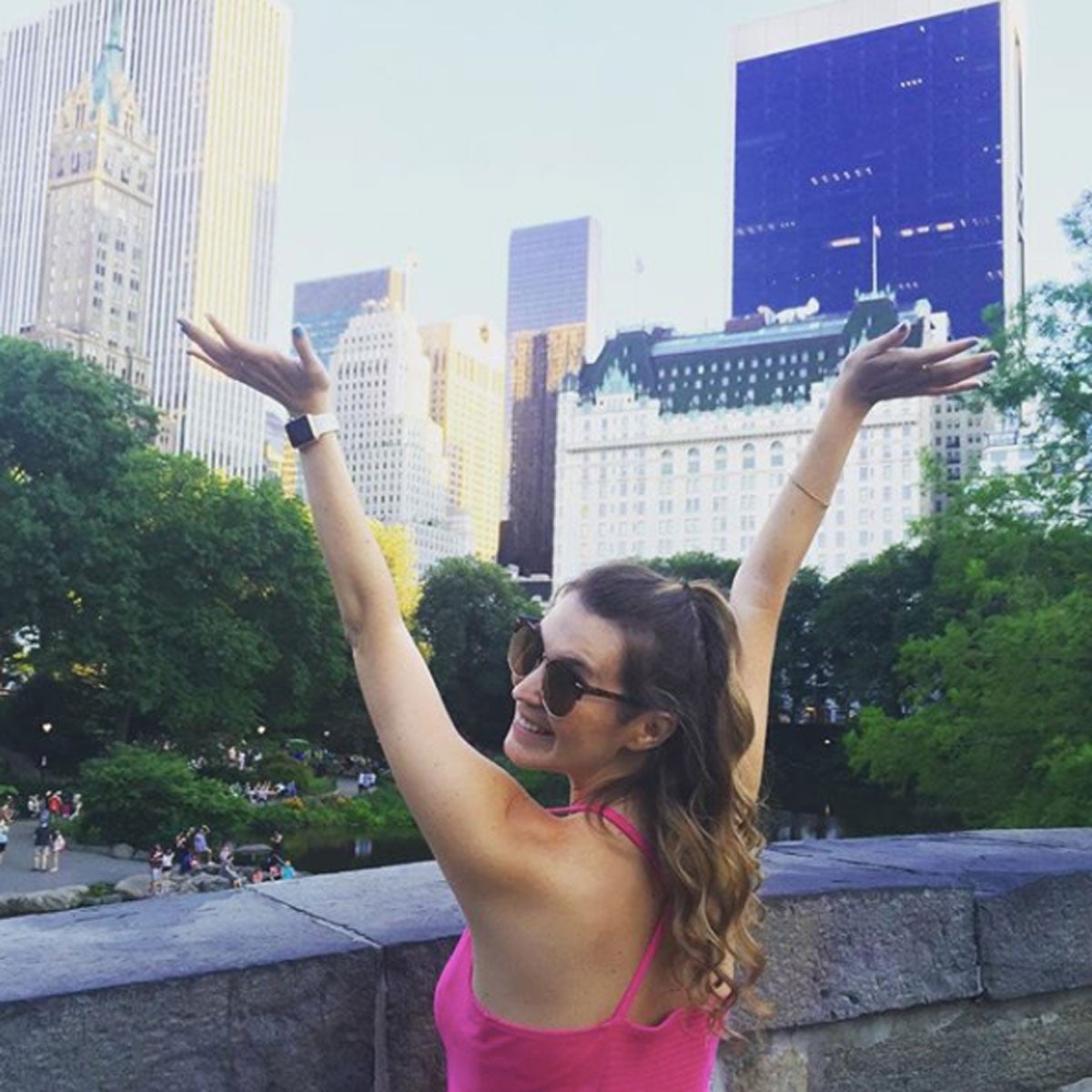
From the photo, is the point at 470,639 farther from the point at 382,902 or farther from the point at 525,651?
the point at 525,651

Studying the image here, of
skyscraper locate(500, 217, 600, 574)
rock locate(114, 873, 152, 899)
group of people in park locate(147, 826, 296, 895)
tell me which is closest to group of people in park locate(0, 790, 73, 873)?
group of people in park locate(147, 826, 296, 895)

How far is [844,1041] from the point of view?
2693 mm

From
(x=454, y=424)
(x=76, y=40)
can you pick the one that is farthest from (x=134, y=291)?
(x=454, y=424)

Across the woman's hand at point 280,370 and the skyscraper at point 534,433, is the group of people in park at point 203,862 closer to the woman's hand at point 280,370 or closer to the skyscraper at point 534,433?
the woman's hand at point 280,370

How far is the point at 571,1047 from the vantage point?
1.38 metres

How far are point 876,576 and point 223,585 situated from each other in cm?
2503

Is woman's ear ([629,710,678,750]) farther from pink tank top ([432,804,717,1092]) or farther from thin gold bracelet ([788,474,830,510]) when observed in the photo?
thin gold bracelet ([788,474,830,510])

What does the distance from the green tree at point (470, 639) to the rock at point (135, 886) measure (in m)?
26.5

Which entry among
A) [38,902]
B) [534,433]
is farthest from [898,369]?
[534,433]

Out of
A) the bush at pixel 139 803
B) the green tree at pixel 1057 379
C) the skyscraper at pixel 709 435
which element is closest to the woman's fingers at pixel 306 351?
the green tree at pixel 1057 379

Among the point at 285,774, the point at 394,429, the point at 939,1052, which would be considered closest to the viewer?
the point at 939,1052

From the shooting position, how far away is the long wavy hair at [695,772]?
1477mm

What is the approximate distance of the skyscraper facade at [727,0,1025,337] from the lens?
393 feet

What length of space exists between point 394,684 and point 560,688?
0.22 m
